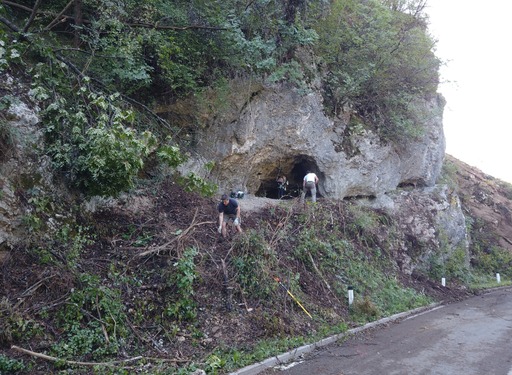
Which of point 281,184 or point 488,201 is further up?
point 281,184

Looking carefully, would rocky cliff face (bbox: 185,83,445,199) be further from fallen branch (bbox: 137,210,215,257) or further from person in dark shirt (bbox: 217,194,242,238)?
fallen branch (bbox: 137,210,215,257)

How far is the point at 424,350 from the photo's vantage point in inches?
328

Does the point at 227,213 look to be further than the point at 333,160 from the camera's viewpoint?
No

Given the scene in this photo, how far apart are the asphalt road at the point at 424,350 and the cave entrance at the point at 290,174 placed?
6400 mm

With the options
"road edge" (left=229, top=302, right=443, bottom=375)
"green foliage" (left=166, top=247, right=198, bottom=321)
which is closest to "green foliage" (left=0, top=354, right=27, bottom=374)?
"green foliage" (left=166, top=247, right=198, bottom=321)

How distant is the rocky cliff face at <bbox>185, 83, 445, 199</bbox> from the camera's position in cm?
1337

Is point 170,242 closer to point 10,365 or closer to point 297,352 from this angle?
point 297,352

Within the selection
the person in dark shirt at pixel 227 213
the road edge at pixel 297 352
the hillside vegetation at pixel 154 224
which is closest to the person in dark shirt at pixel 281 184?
the hillside vegetation at pixel 154 224

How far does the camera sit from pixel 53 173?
8047mm

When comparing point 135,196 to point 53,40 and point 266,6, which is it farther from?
point 266,6

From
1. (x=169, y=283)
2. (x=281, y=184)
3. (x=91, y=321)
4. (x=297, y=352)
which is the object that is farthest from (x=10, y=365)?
(x=281, y=184)

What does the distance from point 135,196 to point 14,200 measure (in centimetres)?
303

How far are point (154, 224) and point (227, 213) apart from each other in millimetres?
2072

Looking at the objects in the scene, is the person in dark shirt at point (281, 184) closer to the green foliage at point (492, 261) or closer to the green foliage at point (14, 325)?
the green foliage at point (14, 325)
